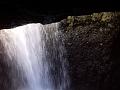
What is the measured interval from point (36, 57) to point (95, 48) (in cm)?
194

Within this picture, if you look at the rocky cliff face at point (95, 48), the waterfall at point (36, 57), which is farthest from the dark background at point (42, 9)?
the waterfall at point (36, 57)

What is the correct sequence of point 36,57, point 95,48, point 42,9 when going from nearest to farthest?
point 42,9 → point 95,48 → point 36,57

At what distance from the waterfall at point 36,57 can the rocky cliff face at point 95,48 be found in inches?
14.3

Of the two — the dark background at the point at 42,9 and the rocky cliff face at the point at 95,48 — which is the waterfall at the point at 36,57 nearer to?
the rocky cliff face at the point at 95,48

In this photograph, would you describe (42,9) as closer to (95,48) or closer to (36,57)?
(95,48)

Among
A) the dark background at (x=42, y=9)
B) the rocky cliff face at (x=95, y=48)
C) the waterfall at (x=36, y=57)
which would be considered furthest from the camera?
the waterfall at (x=36, y=57)

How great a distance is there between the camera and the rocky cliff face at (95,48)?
7.69 meters

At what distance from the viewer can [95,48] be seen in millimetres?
7805

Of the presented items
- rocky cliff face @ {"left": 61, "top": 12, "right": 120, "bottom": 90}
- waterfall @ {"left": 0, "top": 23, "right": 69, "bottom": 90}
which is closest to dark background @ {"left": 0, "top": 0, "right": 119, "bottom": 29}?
rocky cliff face @ {"left": 61, "top": 12, "right": 120, "bottom": 90}

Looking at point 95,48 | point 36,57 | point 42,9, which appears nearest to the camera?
point 42,9

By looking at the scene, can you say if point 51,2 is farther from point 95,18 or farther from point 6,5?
point 95,18

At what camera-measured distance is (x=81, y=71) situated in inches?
317

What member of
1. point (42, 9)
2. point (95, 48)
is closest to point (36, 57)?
point (95, 48)

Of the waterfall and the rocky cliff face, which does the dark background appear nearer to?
the rocky cliff face
